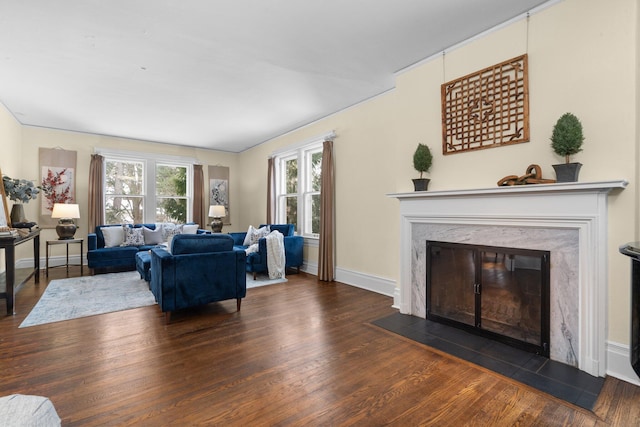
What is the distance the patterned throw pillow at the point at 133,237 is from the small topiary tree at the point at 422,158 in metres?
5.14

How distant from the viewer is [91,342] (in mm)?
2607

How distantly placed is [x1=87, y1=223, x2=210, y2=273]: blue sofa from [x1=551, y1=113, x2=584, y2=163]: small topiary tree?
6.07 meters

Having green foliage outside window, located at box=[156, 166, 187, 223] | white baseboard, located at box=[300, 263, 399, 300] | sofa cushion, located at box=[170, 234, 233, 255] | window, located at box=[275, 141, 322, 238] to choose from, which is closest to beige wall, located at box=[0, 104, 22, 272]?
green foliage outside window, located at box=[156, 166, 187, 223]

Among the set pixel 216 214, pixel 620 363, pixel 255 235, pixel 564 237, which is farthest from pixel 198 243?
pixel 216 214

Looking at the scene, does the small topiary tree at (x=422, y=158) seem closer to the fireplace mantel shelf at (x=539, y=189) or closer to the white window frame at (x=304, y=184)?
the fireplace mantel shelf at (x=539, y=189)

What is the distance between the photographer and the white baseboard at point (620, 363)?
2020 mm

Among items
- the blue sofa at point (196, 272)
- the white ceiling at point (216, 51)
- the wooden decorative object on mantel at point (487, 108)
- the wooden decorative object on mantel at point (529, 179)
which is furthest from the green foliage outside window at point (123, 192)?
the wooden decorative object on mantel at point (529, 179)

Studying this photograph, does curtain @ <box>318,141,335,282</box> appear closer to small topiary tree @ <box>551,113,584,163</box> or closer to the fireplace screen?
the fireplace screen

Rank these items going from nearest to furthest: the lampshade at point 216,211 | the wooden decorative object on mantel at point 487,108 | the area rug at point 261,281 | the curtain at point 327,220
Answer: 1. the wooden decorative object on mantel at point 487,108
2. the area rug at point 261,281
3. the curtain at point 327,220
4. the lampshade at point 216,211

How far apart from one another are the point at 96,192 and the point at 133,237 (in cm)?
130

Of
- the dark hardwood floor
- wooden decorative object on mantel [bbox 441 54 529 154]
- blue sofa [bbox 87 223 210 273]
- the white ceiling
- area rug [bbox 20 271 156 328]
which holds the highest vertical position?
the white ceiling

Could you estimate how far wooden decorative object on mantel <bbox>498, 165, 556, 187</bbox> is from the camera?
232 cm

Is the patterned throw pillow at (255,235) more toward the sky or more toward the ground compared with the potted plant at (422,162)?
more toward the ground

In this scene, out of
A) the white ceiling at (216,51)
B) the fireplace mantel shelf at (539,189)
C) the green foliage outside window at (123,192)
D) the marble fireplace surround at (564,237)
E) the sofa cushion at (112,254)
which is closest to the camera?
the fireplace mantel shelf at (539,189)
